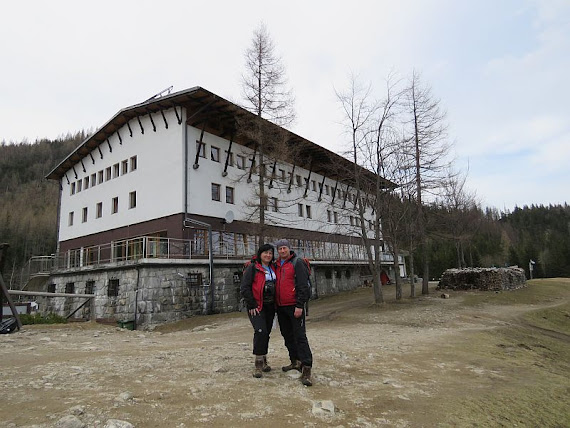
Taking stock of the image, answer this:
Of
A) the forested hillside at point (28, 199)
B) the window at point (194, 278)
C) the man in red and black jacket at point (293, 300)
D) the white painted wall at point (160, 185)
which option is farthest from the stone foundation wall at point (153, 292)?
the forested hillside at point (28, 199)

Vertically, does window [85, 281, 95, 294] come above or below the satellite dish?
below

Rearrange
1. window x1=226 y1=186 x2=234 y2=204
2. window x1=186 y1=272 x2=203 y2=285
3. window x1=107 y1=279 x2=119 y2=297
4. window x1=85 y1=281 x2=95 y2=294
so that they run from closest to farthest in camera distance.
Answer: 1. window x1=186 y1=272 x2=203 y2=285
2. window x1=107 y1=279 x2=119 y2=297
3. window x1=85 y1=281 x2=95 y2=294
4. window x1=226 y1=186 x2=234 y2=204

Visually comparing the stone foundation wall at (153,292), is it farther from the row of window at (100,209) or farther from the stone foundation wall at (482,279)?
the stone foundation wall at (482,279)

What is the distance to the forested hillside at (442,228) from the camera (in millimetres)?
31253

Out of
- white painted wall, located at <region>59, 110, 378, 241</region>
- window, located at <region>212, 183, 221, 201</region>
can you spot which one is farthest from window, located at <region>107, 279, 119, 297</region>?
window, located at <region>212, 183, 221, 201</region>

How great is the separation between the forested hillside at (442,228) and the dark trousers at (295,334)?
18572 mm

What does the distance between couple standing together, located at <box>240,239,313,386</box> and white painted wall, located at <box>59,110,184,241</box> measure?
59.6 ft

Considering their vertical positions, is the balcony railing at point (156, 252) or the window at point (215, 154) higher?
the window at point (215, 154)

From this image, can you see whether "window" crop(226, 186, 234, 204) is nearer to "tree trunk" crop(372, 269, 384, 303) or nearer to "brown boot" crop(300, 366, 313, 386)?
"tree trunk" crop(372, 269, 384, 303)

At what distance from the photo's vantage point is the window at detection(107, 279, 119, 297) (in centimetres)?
2028

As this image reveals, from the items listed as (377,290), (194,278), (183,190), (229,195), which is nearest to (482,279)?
(377,290)

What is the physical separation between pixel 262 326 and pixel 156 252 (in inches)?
630

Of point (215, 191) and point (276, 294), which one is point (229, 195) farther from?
point (276, 294)

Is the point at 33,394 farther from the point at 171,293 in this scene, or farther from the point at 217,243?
the point at 217,243
